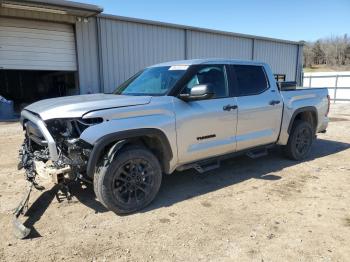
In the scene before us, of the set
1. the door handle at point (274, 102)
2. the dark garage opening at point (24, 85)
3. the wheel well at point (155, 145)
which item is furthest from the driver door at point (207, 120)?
the dark garage opening at point (24, 85)

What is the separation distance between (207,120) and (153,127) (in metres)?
0.92

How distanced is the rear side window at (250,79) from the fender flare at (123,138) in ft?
5.38

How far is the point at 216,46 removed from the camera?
1803 centimetres

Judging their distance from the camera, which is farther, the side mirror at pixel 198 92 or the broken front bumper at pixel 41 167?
the side mirror at pixel 198 92

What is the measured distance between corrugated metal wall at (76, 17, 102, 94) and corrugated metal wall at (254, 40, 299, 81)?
36.2 feet

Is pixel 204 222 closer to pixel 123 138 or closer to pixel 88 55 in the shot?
pixel 123 138

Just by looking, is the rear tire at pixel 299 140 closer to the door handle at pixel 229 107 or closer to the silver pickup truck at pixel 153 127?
the silver pickup truck at pixel 153 127

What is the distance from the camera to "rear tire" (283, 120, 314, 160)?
604cm

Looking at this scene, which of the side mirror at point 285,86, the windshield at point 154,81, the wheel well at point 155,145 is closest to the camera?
the wheel well at point 155,145

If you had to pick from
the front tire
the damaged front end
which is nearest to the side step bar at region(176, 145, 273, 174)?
the front tire

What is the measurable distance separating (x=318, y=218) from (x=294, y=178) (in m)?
1.49

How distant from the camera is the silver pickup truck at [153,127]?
11.6 ft

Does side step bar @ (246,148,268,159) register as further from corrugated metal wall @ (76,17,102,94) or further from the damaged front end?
corrugated metal wall @ (76,17,102,94)

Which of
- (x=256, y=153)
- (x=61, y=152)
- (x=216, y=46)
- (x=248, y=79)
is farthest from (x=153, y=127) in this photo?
(x=216, y=46)
